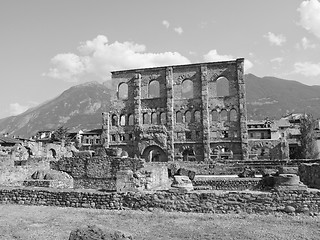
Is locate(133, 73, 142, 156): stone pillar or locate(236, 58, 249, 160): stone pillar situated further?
locate(133, 73, 142, 156): stone pillar

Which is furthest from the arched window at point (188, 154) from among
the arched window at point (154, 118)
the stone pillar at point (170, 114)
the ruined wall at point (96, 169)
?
the ruined wall at point (96, 169)

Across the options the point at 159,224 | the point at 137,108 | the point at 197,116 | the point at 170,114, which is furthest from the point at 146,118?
Result: the point at 159,224

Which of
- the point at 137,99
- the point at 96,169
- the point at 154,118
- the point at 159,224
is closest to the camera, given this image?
the point at 159,224

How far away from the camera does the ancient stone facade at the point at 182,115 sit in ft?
146

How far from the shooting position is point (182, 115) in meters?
47.2

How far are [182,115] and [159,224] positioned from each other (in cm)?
3822

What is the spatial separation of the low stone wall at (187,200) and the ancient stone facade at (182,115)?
3289 centimetres

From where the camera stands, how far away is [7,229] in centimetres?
884

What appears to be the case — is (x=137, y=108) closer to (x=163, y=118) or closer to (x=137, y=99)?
(x=137, y=99)

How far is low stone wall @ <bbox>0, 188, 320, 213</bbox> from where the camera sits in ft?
34.5

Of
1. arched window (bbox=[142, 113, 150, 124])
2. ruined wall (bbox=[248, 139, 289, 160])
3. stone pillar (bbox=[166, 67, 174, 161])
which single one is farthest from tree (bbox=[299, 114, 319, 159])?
arched window (bbox=[142, 113, 150, 124])

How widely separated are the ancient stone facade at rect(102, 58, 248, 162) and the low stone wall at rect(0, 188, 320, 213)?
32.9 metres

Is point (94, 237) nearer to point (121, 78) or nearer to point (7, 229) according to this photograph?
point (7, 229)

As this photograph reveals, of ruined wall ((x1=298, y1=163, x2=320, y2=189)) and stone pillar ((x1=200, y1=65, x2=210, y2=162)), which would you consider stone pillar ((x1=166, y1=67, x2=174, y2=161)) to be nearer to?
stone pillar ((x1=200, y1=65, x2=210, y2=162))
